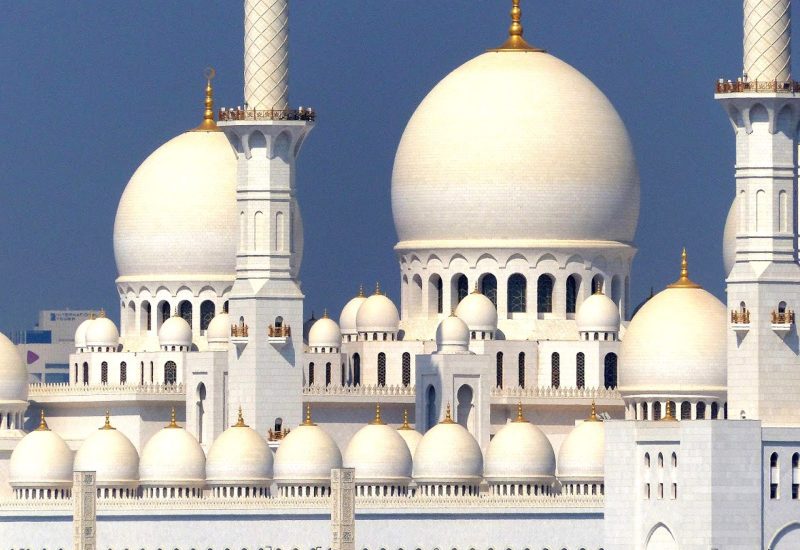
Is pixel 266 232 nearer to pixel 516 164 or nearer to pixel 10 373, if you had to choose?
pixel 10 373

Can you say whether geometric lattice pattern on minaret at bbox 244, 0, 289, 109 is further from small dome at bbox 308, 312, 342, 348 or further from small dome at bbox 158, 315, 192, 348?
small dome at bbox 158, 315, 192, 348

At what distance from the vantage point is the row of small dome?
438 ft

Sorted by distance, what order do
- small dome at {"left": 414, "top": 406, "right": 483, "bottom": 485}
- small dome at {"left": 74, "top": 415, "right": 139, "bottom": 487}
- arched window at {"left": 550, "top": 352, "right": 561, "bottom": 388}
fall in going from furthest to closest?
arched window at {"left": 550, "top": 352, "right": 561, "bottom": 388}, small dome at {"left": 74, "top": 415, "right": 139, "bottom": 487}, small dome at {"left": 414, "top": 406, "right": 483, "bottom": 485}

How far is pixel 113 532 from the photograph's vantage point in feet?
442

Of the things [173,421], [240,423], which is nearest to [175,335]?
[173,421]

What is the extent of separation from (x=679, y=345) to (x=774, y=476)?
39.5ft

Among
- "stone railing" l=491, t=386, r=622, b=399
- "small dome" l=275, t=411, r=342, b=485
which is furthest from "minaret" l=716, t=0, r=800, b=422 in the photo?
"stone railing" l=491, t=386, r=622, b=399

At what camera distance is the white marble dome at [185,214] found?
490 feet

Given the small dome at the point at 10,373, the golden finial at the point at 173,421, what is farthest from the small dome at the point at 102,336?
the golden finial at the point at 173,421

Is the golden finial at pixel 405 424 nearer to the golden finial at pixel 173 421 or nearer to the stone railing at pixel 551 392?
the stone railing at pixel 551 392

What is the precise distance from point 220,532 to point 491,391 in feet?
40.9

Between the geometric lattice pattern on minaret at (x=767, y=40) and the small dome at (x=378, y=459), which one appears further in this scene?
the small dome at (x=378, y=459)

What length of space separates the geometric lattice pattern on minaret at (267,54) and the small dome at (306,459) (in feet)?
33.6

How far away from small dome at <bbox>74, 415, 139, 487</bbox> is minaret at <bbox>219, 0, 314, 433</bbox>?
333 centimetres
